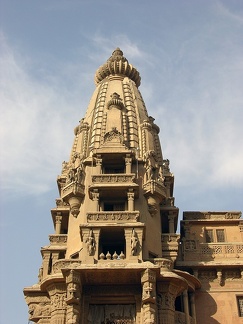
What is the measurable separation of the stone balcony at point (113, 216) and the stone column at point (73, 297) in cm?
380

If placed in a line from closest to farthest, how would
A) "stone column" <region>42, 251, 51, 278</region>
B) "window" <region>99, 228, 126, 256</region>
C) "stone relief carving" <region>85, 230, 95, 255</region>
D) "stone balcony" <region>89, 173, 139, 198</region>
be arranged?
"stone relief carving" <region>85, 230, 95, 255</region> < "window" <region>99, 228, 126, 256</region> < "stone balcony" <region>89, 173, 139, 198</region> < "stone column" <region>42, 251, 51, 278</region>

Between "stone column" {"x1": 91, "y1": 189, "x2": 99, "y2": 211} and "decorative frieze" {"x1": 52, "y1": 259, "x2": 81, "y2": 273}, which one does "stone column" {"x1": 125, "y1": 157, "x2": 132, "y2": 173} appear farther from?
"decorative frieze" {"x1": 52, "y1": 259, "x2": 81, "y2": 273}

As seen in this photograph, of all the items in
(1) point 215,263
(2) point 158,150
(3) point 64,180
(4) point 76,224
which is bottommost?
(1) point 215,263

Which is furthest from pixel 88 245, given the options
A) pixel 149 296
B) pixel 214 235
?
pixel 214 235

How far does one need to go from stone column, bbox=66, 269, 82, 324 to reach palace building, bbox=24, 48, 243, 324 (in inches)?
1.9

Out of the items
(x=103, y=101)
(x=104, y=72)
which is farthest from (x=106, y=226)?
(x=104, y=72)

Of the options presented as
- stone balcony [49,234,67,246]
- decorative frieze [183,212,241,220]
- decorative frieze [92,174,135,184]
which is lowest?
stone balcony [49,234,67,246]

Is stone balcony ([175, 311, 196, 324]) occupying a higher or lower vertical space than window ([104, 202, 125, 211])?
lower

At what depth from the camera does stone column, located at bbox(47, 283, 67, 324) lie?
24.3 metres

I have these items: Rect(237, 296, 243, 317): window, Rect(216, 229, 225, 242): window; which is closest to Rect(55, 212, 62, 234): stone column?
Rect(216, 229, 225, 242): window

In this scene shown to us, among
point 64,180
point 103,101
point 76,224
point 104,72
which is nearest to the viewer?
point 76,224

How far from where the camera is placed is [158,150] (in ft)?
116

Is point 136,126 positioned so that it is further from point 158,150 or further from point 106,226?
point 106,226

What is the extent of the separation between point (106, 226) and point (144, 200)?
388cm
